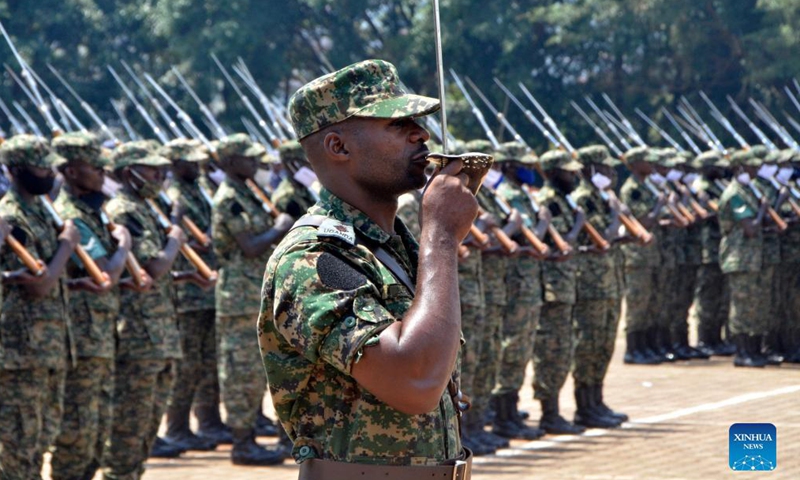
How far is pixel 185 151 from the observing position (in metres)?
10.2

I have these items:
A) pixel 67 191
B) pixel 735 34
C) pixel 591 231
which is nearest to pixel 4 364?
pixel 67 191

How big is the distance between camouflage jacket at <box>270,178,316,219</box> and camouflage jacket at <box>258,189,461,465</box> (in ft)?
21.3

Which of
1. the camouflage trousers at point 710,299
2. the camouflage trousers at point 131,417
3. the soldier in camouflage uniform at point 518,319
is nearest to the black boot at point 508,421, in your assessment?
the soldier in camouflage uniform at point 518,319

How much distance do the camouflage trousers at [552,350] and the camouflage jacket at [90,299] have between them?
406cm

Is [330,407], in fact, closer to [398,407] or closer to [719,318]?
[398,407]

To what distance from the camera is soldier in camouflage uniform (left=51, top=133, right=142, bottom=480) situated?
24.2 feet

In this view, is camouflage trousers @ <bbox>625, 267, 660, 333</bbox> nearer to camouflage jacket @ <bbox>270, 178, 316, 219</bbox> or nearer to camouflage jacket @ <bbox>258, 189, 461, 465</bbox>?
camouflage jacket @ <bbox>270, 178, 316, 219</bbox>

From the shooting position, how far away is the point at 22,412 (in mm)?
6969

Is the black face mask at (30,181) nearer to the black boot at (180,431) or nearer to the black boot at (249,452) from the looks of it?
the black boot at (249,452)

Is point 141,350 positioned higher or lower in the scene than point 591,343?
higher

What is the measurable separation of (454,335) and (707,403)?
31.6 ft

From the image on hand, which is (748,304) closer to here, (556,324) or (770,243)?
(770,243)

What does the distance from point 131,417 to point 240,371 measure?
1.59 meters

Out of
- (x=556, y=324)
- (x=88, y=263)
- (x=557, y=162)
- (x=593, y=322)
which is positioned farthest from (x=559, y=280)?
(x=88, y=263)
